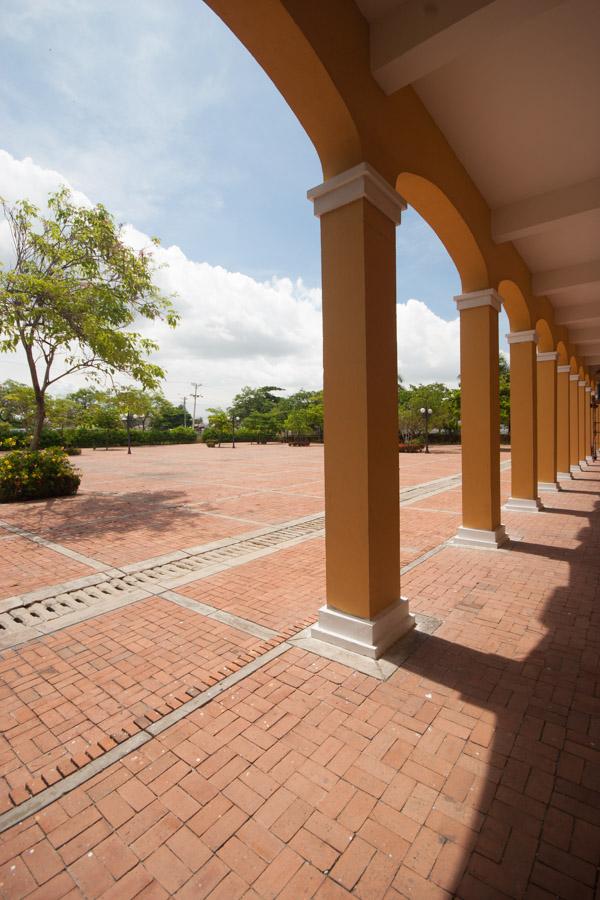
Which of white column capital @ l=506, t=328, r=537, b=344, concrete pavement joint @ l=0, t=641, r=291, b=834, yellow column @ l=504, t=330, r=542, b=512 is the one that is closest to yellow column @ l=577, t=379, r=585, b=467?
yellow column @ l=504, t=330, r=542, b=512

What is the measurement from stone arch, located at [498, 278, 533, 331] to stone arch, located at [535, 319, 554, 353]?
185 cm

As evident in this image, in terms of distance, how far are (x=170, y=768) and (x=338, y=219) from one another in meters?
3.83

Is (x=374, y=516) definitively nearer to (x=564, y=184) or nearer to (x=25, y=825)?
(x=25, y=825)

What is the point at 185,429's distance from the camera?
52.6m

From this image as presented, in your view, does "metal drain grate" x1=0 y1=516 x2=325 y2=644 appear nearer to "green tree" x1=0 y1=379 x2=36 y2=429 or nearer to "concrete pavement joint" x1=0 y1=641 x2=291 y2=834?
"concrete pavement joint" x1=0 y1=641 x2=291 y2=834

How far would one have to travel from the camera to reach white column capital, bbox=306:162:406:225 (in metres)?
3.12

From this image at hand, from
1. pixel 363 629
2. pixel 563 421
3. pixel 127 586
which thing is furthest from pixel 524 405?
pixel 127 586

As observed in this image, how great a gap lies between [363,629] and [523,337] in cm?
696

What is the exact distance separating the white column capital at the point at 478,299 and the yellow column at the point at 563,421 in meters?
7.80

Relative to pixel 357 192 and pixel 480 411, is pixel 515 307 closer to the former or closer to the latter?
pixel 480 411

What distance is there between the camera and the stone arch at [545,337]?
9756 mm

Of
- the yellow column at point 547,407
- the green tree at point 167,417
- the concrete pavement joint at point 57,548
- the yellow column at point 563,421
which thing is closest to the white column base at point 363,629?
the concrete pavement joint at point 57,548

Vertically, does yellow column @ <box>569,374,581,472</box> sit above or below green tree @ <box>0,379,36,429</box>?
below

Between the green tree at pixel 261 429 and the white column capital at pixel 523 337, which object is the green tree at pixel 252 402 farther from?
the white column capital at pixel 523 337
